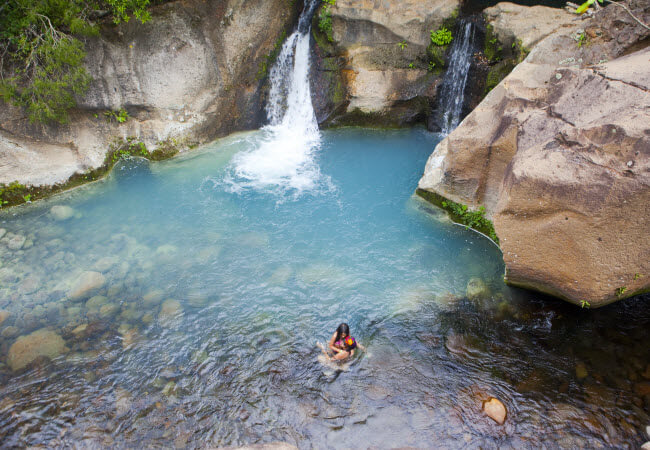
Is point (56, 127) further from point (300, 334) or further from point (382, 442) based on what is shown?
point (382, 442)

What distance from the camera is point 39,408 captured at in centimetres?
616

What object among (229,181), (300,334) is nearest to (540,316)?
(300,334)

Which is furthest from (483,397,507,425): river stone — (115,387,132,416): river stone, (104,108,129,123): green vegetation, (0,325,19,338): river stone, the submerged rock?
(104,108,129,123): green vegetation

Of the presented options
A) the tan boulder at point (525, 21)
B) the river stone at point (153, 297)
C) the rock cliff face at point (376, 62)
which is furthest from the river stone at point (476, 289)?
the rock cliff face at point (376, 62)

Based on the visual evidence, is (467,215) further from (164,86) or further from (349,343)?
(164,86)

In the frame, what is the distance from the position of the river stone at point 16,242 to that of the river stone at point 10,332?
7.81 feet

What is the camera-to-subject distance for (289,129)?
13.8m

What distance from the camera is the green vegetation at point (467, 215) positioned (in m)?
9.34

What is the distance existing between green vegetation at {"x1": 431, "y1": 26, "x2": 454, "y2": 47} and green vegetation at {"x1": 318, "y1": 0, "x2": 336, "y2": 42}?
3.26 m

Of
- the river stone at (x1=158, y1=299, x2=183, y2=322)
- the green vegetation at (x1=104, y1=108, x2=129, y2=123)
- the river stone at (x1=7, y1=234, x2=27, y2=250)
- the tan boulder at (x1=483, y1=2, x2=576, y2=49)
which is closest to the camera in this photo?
the river stone at (x1=158, y1=299, x2=183, y2=322)

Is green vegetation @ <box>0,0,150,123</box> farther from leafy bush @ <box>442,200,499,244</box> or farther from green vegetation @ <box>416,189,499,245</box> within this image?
leafy bush @ <box>442,200,499,244</box>

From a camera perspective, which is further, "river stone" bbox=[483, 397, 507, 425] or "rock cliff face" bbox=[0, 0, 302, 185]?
"rock cliff face" bbox=[0, 0, 302, 185]

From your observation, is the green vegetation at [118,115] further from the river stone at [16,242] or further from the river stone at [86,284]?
the river stone at [86,284]

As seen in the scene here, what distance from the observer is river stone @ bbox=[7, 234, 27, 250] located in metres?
9.01
